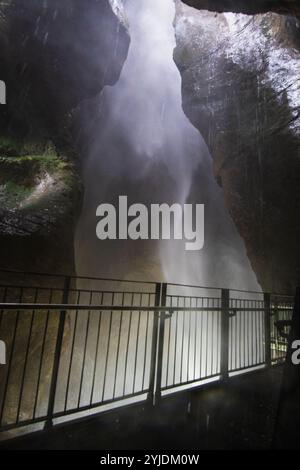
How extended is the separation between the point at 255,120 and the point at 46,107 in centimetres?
1189

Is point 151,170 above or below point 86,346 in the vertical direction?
above

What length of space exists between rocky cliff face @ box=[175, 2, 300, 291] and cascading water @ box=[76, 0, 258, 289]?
10.6m

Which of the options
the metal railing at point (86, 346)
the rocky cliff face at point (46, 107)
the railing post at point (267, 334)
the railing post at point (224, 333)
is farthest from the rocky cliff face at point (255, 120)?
the railing post at point (224, 333)

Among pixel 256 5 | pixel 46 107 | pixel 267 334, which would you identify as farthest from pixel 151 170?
pixel 267 334

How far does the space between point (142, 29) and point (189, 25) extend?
44.7 feet

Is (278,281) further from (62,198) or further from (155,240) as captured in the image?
(155,240)

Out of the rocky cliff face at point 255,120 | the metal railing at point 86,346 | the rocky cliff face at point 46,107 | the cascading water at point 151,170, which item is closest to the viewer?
the metal railing at point 86,346

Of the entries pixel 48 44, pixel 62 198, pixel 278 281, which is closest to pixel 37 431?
pixel 62 198

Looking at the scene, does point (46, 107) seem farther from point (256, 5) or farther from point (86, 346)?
point (86, 346)

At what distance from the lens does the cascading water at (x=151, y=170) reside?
2916 cm

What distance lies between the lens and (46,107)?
18.1 m

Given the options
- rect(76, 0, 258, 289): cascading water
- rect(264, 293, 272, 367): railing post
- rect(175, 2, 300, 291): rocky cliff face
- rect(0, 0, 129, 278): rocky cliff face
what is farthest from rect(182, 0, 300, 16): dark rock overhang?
rect(76, 0, 258, 289): cascading water

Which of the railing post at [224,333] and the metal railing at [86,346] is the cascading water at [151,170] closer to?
the metal railing at [86,346]

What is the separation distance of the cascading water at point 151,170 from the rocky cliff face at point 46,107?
23.0 feet
